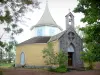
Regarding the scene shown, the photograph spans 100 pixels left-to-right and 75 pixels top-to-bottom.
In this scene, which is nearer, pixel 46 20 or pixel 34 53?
pixel 34 53

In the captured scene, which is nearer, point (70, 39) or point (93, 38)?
point (93, 38)

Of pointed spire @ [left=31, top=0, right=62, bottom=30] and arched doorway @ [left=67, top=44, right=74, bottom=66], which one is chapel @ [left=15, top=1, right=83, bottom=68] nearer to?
arched doorway @ [left=67, top=44, right=74, bottom=66]

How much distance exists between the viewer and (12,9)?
1617 cm

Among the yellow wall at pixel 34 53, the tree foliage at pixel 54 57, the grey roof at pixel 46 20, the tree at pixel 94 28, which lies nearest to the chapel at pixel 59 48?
the yellow wall at pixel 34 53

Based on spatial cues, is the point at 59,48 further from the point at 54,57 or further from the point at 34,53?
the point at 34,53

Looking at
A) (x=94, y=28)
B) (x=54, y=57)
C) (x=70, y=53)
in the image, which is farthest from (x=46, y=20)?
(x=94, y=28)

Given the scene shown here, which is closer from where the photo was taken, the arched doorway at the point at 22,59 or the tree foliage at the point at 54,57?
the tree foliage at the point at 54,57

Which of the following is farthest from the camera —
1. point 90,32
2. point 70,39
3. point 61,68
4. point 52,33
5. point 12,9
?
point 52,33

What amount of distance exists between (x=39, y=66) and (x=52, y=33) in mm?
10739

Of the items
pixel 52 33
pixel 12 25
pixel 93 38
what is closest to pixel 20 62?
pixel 52 33

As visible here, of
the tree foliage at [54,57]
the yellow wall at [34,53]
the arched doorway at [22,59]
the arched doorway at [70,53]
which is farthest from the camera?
the arched doorway at [22,59]

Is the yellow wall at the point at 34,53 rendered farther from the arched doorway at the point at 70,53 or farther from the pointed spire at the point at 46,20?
the pointed spire at the point at 46,20

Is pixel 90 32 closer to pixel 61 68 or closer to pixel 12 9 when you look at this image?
pixel 12 9

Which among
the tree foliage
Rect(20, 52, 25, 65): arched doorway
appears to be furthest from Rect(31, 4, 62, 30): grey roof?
the tree foliage
